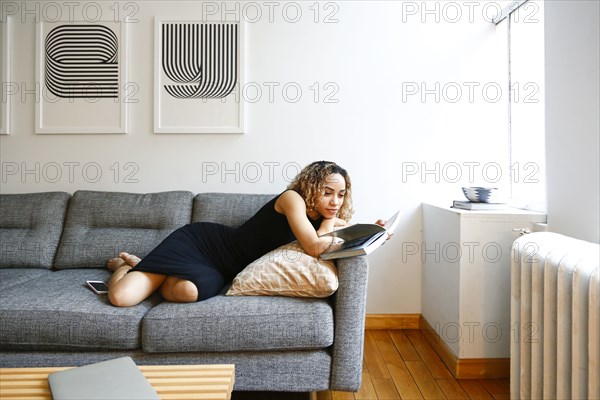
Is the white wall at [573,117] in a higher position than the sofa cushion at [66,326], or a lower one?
higher

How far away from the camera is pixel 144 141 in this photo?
8.50ft

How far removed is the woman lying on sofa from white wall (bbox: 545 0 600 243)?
0.93 metres

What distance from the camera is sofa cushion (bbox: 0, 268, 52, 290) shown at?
6.23 feet

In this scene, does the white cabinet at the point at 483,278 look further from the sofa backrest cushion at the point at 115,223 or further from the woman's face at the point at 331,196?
the sofa backrest cushion at the point at 115,223

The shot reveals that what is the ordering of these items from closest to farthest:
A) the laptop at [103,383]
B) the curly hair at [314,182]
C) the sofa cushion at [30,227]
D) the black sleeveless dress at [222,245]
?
the laptop at [103,383] → the black sleeveless dress at [222,245] → the curly hair at [314,182] → the sofa cushion at [30,227]

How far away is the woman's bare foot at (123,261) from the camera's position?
80.0 inches

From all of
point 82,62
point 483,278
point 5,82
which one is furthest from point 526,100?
point 5,82

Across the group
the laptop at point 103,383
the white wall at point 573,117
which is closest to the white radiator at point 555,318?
the white wall at point 573,117

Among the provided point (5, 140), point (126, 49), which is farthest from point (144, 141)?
point (5, 140)

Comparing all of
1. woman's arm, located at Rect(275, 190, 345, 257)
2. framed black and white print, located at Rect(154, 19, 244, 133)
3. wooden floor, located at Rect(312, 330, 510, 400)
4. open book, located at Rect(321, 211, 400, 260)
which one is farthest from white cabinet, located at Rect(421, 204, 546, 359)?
framed black and white print, located at Rect(154, 19, 244, 133)

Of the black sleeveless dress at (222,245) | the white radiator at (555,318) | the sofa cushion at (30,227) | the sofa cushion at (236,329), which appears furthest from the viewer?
the sofa cushion at (30,227)

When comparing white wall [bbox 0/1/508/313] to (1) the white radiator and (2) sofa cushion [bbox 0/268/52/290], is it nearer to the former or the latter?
(2) sofa cushion [bbox 0/268/52/290]

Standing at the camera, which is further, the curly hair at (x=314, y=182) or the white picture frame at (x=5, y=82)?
the white picture frame at (x=5, y=82)

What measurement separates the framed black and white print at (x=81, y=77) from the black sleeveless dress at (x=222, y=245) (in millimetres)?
1032
